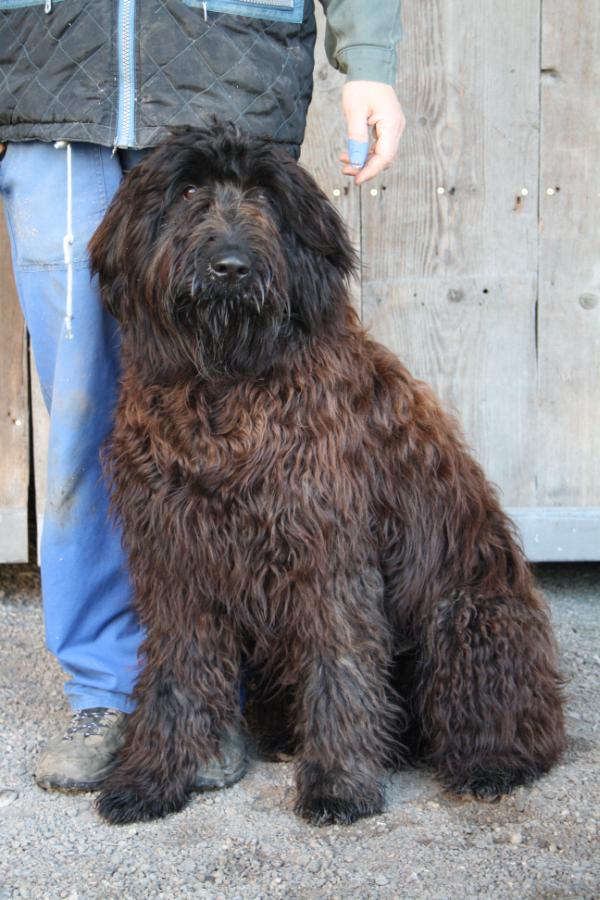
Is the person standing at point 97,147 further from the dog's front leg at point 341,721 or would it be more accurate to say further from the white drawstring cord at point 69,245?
the dog's front leg at point 341,721

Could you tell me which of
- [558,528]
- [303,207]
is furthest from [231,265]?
[558,528]

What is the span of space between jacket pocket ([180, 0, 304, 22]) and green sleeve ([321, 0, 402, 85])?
0.39ft

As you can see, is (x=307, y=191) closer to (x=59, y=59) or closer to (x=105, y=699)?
(x=59, y=59)

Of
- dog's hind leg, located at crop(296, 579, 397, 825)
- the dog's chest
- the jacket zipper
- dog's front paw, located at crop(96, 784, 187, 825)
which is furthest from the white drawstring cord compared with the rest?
dog's front paw, located at crop(96, 784, 187, 825)

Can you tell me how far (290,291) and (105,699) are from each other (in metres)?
1.28

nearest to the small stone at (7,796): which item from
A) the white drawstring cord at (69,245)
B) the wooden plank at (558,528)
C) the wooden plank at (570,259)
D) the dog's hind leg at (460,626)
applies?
the dog's hind leg at (460,626)

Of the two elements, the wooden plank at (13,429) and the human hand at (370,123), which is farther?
the wooden plank at (13,429)

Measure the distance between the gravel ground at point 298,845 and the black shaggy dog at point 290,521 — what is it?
8 cm

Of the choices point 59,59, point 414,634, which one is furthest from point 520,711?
point 59,59

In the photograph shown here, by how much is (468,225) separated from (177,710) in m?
2.16

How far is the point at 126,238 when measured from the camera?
8.00 feet

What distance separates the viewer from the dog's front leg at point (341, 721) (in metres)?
2.56

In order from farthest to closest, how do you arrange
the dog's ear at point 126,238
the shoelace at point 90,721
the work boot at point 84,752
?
the shoelace at point 90,721 → the work boot at point 84,752 → the dog's ear at point 126,238

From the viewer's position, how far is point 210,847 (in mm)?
2436
